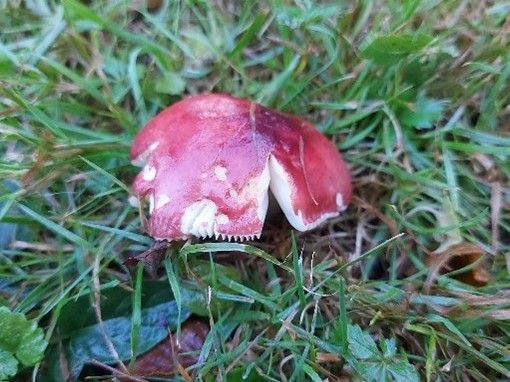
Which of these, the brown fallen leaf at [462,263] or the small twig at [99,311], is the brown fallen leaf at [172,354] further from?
the brown fallen leaf at [462,263]

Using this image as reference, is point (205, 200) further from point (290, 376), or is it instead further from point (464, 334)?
point (464, 334)

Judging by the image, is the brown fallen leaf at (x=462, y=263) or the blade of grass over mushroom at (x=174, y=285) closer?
the blade of grass over mushroom at (x=174, y=285)

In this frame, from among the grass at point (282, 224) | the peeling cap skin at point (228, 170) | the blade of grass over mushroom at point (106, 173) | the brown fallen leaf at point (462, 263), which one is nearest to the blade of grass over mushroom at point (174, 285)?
the grass at point (282, 224)

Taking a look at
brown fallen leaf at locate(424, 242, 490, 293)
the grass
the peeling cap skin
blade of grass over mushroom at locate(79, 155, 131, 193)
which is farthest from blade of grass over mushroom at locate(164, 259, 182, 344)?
brown fallen leaf at locate(424, 242, 490, 293)

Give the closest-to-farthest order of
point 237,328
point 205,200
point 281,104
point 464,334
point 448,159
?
point 205,200 < point 464,334 < point 237,328 < point 448,159 < point 281,104

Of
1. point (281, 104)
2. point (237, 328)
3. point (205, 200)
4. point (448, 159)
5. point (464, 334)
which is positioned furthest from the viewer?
point (281, 104)

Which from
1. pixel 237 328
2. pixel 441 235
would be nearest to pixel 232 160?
pixel 237 328

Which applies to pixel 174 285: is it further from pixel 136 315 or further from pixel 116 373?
pixel 116 373

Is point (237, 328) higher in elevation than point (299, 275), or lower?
lower
